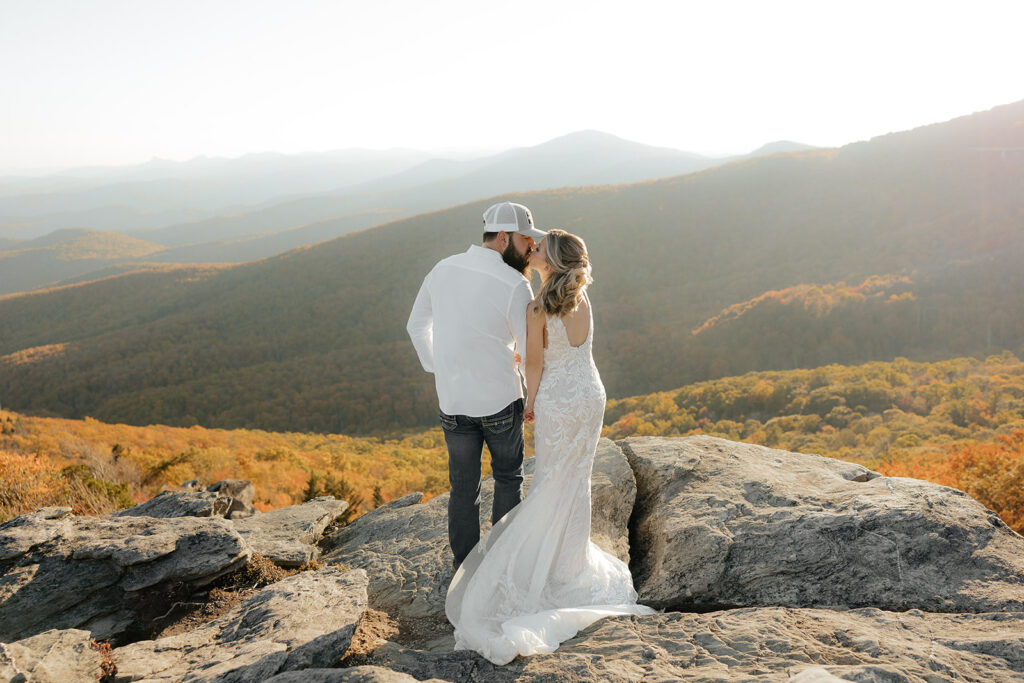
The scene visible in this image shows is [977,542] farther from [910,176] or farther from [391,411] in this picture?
[910,176]

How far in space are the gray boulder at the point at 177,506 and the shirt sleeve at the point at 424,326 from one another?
333 cm

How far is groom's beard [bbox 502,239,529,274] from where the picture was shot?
331 centimetres

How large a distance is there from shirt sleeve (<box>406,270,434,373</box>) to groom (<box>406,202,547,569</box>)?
0.06 m

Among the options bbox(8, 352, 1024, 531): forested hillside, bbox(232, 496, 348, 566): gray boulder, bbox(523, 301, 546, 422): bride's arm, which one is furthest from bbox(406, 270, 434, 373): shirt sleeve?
bbox(8, 352, 1024, 531): forested hillside

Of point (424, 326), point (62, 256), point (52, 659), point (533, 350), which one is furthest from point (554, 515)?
point (62, 256)

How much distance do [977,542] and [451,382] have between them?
134 inches

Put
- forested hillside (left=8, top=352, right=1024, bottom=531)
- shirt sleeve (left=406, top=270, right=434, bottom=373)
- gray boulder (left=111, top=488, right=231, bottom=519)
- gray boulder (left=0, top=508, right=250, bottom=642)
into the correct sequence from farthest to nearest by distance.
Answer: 1. forested hillside (left=8, top=352, right=1024, bottom=531)
2. gray boulder (left=111, top=488, right=231, bottom=519)
3. gray boulder (left=0, top=508, right=250, bottom=642)
4. shirt sleeve (left=406, top=270, right=434, bottom=373)

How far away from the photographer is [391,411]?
3089 cm

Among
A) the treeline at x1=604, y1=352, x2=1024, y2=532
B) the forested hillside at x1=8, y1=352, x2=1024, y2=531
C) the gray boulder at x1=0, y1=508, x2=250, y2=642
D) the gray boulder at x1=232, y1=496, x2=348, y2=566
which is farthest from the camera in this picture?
the treeline at x1=604, y1=352, x2=1024, y2=532

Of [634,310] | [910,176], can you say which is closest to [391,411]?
[634,310]

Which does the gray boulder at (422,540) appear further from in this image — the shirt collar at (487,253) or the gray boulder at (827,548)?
the shirt collar at (487,253)

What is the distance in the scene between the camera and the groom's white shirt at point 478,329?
3.19 meters

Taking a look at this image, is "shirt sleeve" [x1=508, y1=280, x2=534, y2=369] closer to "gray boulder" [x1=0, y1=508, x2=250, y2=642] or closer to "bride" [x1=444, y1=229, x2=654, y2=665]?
"bride" [x1=444, y1=229, x2=654, y2=665]

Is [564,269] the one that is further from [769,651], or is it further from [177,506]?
[177,506]
